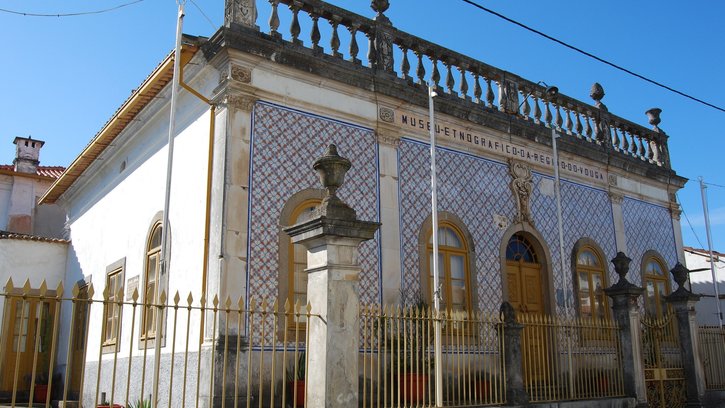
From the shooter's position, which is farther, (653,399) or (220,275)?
(653,399)

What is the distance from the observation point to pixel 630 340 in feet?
35.8

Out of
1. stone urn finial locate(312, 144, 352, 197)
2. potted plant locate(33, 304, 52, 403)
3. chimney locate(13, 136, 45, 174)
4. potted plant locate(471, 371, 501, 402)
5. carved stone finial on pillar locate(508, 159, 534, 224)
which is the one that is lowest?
potted plant locate(471, 371, 501, 402)

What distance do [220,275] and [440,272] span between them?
162 inches

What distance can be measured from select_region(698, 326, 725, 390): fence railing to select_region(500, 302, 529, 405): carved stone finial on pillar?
5.40 m

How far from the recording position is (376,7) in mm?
11898

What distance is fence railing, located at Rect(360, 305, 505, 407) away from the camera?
722 cm

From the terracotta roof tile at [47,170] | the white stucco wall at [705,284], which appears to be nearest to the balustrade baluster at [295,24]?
the terracotta roof tile at [47,170]

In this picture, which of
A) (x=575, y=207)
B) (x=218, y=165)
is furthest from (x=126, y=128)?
(x=575, y=207)

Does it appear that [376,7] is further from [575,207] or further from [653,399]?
[653,399]

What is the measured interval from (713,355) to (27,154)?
19102mm

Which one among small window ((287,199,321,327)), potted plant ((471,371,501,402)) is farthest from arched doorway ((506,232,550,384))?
small window ((287,199,321,327))

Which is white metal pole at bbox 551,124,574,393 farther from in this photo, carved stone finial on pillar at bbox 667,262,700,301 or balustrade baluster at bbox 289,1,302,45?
balustrade baluster at bbox 289,1,302,45

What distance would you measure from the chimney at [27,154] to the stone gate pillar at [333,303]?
1696 cm

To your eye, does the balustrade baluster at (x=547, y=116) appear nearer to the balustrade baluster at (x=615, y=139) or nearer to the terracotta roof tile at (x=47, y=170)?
the balustrade baluster at (x=615, y=139)
